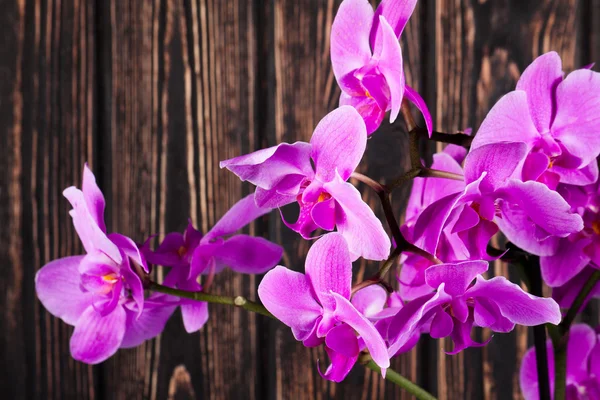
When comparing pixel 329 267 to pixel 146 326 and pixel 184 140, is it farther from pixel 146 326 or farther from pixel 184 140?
pixel 184 140

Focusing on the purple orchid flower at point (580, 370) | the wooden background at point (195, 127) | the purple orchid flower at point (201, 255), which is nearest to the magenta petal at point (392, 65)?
the purple orchid flower at point (201, 255)

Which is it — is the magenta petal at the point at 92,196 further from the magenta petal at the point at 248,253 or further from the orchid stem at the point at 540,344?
the orchid stem at the point at 540,344

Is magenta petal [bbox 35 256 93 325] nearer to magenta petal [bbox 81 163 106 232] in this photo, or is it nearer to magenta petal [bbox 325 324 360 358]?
magenta petal [bbox 81 163 106 232]

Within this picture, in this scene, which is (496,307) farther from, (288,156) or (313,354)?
(313,354)

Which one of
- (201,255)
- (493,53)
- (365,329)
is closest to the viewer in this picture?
(365,329)


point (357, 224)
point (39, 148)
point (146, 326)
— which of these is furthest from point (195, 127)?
point (357, 224)

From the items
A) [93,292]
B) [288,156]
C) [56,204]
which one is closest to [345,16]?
[288,156]
